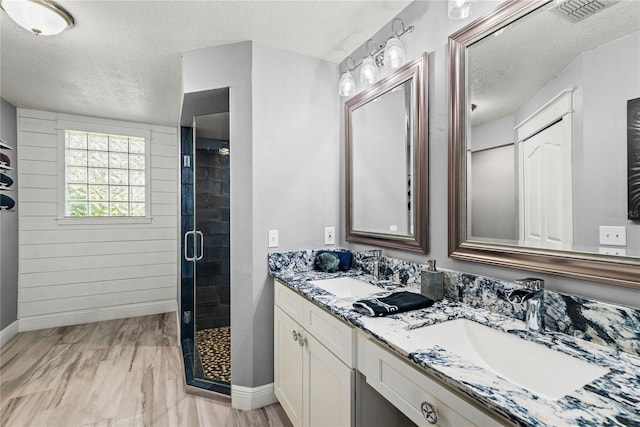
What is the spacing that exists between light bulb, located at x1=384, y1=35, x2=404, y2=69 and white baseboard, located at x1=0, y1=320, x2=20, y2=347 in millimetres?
4247

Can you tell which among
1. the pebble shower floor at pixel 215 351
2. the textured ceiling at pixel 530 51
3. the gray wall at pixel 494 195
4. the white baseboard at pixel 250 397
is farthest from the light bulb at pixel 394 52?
the pebble shower floor at pixel 215 351

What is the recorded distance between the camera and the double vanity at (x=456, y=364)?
0.70 meters

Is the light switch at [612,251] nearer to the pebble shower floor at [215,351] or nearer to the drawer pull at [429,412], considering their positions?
the drawer pull at [429,412]

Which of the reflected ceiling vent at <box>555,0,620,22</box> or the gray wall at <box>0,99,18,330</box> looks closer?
the reflected ceiling vent at <box>555,0,620,22</box>

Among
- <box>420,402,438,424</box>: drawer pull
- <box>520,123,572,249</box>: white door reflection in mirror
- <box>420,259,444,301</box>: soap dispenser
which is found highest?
<box>520,123,572,249</box>: white door reflection in mirror

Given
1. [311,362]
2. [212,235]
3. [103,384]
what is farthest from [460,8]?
[103,384]

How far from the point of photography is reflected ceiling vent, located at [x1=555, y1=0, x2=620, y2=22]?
1004mm

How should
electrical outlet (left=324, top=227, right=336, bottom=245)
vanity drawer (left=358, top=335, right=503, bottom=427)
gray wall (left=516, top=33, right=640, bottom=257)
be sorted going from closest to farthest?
Answer: 1. vanity drawer (left=358, top=335, right=503, bottom=427)
2. gray wall (left=516, top=33, right=640, bottom=257)
3. electrical outlet (left=324, top=227, right=336, bottom=245)

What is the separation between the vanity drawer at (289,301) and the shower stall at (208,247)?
0.65 metres

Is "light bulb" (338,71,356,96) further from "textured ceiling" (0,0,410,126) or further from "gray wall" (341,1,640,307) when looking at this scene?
"gray wall" (341,1,640,307)

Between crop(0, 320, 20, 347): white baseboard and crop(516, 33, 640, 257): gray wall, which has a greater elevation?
crop(516, 33, 640, 257): gray wall

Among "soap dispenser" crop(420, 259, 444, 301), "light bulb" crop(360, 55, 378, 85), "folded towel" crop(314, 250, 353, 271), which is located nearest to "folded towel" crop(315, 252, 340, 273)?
"folded towel" crop(314, 250, 353, 271)

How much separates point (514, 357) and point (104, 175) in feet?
14.2

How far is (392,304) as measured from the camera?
1.28 meters
